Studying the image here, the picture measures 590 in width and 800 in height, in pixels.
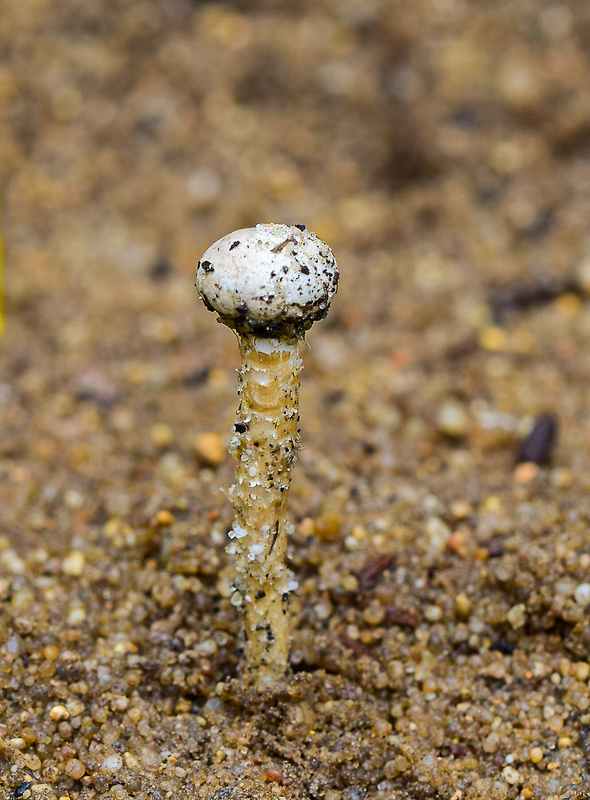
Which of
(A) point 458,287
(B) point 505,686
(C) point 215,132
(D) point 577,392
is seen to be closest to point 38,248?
(C) point 215,132

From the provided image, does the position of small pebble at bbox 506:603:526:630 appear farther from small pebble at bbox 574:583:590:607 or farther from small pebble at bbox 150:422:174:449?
small pebble at bbox 150:422:174:449

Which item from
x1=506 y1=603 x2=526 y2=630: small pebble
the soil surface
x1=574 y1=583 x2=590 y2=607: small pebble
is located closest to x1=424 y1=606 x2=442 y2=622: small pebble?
the soil surface

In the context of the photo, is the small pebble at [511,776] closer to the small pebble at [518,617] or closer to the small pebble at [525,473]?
the small pebble at [518,617]

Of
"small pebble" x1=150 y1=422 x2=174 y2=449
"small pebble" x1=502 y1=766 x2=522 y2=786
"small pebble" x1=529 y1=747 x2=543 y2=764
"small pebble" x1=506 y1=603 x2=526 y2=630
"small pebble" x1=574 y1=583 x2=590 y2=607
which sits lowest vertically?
"small pebble" x1=502 y1=766 x2=522 y2=786

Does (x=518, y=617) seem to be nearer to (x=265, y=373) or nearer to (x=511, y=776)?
(x=511, y=776)

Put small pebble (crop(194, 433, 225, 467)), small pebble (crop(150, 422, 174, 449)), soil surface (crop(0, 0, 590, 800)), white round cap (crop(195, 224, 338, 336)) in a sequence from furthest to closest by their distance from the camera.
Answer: small pebble (crop(150, 422, 174, 449)) < small pebble (crop(194, 433, 225, 467)) < soil surface (crop(0, 0, 590, 800)) < white round cap (crop(195, 224, 338, 336))

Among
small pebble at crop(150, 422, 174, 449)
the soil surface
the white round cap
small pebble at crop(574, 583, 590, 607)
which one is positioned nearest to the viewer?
the white round cap

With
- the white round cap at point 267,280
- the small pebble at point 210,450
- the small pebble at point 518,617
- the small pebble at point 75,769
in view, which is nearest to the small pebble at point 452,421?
the small pebble at point 210,450

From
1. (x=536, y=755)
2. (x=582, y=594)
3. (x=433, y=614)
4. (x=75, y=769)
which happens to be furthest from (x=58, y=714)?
(x=582, y=594)
